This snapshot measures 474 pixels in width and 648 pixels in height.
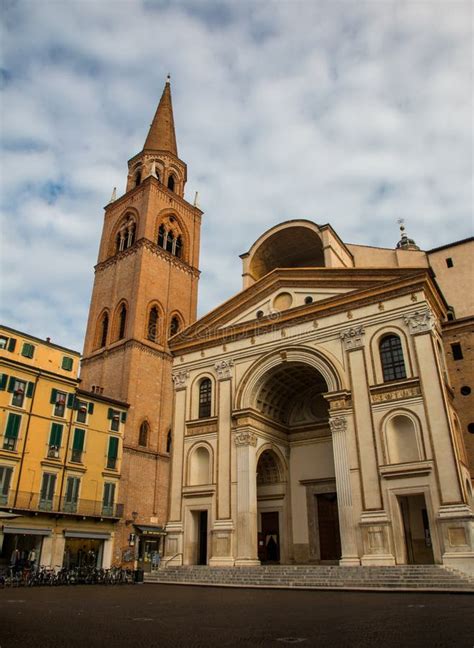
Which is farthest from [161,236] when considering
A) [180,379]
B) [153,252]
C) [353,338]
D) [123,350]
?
[353,338]

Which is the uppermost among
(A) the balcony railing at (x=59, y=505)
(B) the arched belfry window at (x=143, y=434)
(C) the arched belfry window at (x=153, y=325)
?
(C) the arched belfry window at (x=153, y=325)

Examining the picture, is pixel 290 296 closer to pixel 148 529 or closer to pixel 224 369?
pixel 224 369

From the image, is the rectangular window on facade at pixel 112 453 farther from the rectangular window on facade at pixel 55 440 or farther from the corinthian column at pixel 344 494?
the corinthian column at pixel 344 494

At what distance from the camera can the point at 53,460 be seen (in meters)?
25.0

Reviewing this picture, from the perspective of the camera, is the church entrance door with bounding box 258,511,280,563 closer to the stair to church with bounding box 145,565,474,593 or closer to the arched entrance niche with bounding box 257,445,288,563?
the arched entrance niche with bounding box 257,445,288,563

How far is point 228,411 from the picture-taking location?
76.6ft

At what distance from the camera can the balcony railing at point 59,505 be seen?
22797 millimetres

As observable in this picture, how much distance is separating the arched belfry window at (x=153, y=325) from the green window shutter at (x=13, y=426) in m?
12.4

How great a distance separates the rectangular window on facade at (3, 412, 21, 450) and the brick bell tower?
703 cm

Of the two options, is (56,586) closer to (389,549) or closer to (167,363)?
(389,549)

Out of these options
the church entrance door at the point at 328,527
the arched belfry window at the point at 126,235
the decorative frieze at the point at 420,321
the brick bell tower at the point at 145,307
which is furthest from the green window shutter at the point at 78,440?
the decorative frieze at the point at 420,321

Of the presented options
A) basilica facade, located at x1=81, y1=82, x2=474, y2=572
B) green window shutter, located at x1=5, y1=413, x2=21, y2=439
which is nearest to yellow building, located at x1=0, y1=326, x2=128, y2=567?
green window shutter, located at x1=5, y1=413, x2=21, y2=439

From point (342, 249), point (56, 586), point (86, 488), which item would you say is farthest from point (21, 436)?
point (342, 249)

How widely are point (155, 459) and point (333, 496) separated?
12765 millimetres
